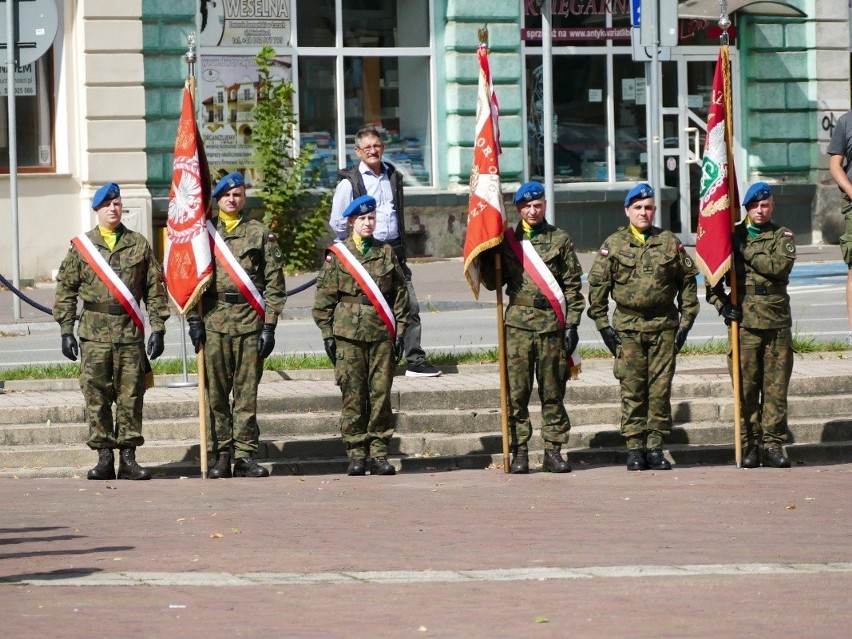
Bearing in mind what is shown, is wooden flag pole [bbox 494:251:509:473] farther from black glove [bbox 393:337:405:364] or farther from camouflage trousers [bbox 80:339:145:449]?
camouflage trousers [bbox 80:339:145:449]

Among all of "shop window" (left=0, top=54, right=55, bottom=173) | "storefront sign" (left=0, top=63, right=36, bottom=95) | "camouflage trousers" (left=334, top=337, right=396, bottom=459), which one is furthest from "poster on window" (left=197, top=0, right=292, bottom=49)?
"camouflage trousers" (left=334, top=337, right=396, bottom=459)

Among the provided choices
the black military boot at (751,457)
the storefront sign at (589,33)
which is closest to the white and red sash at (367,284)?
the black military boot at (751,457)

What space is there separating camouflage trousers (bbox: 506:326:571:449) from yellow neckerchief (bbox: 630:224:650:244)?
770mm

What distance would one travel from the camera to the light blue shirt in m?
12.5

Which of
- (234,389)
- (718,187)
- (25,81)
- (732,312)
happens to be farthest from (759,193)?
(25,81)

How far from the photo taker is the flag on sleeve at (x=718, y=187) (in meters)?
11.6

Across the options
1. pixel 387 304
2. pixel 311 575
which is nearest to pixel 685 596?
pixel 311 575

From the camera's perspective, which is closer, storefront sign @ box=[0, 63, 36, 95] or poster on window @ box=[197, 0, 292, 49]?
storefront sign @ box=[0, 63, 36, 95]

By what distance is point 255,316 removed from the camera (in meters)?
11.5

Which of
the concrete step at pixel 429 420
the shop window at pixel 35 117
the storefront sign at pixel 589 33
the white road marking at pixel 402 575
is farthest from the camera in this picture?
the storefront sign at pixel 589 33

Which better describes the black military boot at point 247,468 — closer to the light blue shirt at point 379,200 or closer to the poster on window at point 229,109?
the light blue shirt at point 379,200

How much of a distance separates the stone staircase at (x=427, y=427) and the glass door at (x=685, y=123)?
1498 cm

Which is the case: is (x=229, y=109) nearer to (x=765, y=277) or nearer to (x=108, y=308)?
(x=108, y=308)

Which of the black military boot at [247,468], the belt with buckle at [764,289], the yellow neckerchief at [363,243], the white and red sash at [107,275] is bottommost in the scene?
the black military boot at [247,468]
